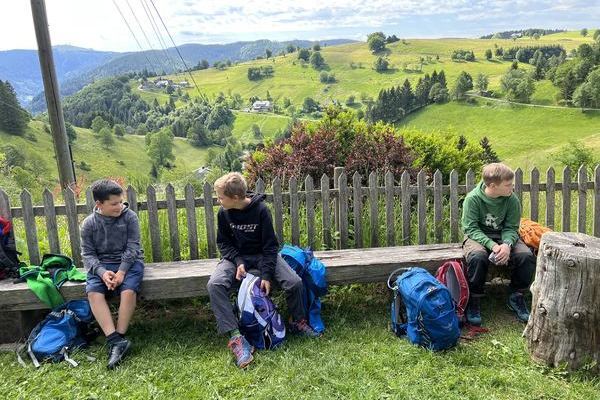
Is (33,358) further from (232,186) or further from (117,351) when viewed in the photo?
(232,186)

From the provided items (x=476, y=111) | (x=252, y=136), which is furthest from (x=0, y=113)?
(x=476, y=111)

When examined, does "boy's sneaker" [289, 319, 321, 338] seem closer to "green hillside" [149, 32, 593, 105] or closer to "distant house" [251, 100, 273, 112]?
"green hillside" [149, 32, 593, 105]

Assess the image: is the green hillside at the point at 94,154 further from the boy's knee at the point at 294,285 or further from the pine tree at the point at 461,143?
the boy's knee at the point at 294,285

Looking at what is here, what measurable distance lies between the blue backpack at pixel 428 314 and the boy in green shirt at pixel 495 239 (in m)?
0.59

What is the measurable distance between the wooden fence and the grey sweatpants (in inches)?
39.2

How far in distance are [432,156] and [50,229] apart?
210 inches

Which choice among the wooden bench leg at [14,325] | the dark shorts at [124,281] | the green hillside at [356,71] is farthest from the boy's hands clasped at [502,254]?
the green hillside at [356,71]

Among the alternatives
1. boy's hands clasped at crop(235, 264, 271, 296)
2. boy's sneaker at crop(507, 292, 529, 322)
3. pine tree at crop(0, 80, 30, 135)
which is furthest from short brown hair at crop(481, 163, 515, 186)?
pine tree at crop(0, 80, 30, 135)

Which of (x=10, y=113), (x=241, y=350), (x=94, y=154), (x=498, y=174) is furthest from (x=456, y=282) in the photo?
(x=94, y=154)

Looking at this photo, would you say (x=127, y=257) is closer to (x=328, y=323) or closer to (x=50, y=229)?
(x=50, y=229)

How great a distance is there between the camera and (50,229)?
16.9 feet

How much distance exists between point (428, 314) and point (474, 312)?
33.8 inches

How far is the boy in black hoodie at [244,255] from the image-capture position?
167 inches

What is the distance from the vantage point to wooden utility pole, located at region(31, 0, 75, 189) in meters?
7.31
